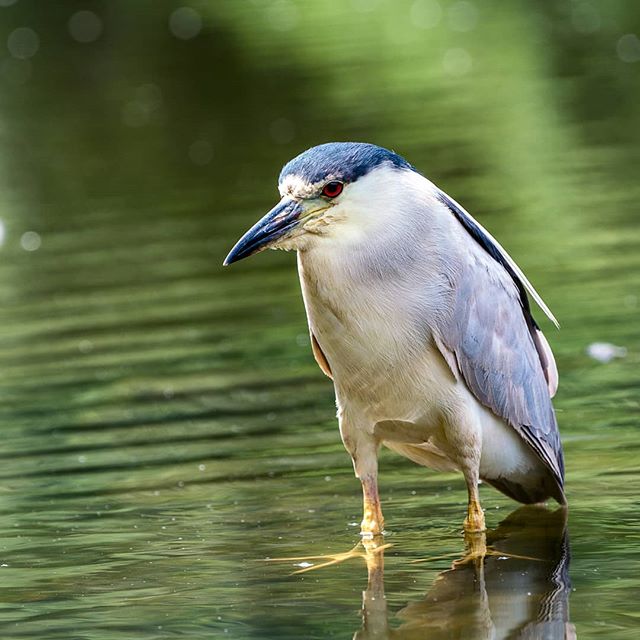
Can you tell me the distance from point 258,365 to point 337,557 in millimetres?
3335

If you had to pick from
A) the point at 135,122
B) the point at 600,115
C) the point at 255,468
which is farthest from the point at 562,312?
the point at 135,122

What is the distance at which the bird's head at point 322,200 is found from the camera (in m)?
5.73

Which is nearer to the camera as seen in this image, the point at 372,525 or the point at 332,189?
the point at 332,189

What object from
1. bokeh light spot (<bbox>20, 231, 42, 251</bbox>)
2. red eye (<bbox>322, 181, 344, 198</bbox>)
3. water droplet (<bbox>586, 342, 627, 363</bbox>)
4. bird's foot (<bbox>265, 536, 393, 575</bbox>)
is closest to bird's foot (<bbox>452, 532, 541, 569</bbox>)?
bird's foot (<bbox>265, 536, 393, 575</bbox>)

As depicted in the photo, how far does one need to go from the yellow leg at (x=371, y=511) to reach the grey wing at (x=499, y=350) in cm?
58

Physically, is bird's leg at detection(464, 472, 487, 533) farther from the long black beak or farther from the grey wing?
the long black beak

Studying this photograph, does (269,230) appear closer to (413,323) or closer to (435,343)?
(413,323)

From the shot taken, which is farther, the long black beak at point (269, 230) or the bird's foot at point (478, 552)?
the bird's foot at point (478, 552)

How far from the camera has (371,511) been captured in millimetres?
6445

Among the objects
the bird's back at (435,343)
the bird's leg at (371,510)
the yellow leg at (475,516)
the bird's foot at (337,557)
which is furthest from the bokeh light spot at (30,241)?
the yellow leg at (475,516)

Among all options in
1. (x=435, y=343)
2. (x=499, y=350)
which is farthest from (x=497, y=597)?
(x=499, y=350)

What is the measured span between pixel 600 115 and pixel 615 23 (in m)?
8.85

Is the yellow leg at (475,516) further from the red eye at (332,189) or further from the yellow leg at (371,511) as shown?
the red eye at (332,189)

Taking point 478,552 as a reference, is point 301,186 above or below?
above
